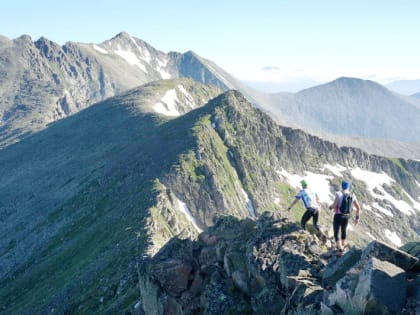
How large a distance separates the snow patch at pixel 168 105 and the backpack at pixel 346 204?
15444 cm

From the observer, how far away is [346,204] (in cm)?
2383

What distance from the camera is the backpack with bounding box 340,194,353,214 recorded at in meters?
23.7

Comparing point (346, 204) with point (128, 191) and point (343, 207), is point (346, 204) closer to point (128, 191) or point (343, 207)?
point (343, 207)

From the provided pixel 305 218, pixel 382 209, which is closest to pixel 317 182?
pixel 382 209

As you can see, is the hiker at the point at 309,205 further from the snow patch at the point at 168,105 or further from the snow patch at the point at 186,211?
the snow patch at the point at 168,105

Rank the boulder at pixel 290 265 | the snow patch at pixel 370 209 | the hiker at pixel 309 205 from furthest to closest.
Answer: the snow patch at pixel 370 209, the hiker at pixel 309 205, the boulder at pixel 290 265

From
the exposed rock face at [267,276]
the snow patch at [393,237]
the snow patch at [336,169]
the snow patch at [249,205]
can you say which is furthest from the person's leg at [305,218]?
the snow patch at [336,169]

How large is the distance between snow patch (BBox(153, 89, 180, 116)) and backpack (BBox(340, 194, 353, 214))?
507 ft

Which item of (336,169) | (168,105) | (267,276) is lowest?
(336,169)

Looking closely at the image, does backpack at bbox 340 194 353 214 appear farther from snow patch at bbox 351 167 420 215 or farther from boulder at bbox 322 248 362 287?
snow patch at bbox 351 167 420 215

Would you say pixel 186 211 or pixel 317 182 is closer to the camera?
pixel 186 211

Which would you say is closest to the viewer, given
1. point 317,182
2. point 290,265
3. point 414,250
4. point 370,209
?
point 414,250

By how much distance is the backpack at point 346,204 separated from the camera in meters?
23.7

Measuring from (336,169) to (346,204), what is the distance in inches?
6658
